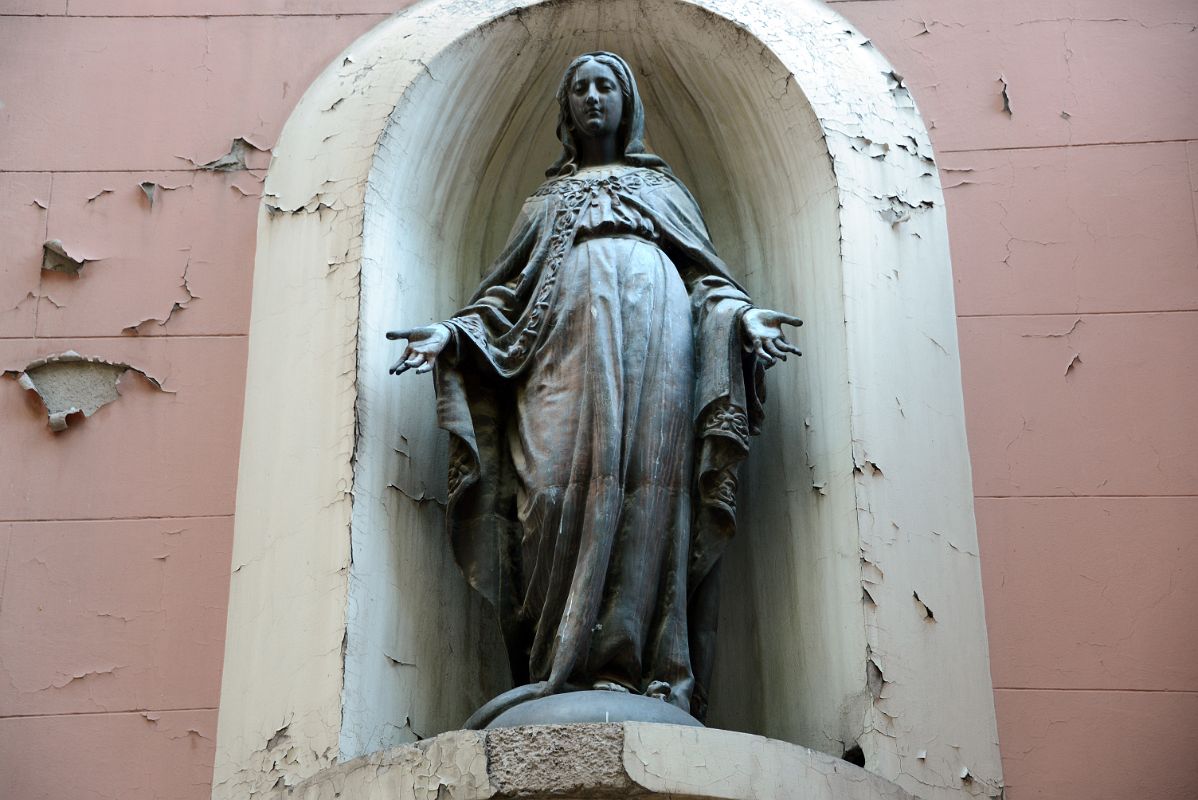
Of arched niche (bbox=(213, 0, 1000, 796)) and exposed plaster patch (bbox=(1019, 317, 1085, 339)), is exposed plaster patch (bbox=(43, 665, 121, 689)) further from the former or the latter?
exposed plaster patch (bbox=(1019, 317, 1085, 339))

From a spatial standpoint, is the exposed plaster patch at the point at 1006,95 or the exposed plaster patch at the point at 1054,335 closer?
the exposed plaster patch at the point at 1054,335

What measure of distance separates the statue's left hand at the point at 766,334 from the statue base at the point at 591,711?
805 millimetres

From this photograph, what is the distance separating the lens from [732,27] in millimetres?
4867

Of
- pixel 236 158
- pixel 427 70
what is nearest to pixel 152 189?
pixel 236 158

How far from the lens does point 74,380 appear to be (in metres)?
4.56

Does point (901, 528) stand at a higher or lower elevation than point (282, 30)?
lower

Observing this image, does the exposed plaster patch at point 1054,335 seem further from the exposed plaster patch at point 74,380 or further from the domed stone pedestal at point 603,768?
the exposed plaster patch at point 74,380

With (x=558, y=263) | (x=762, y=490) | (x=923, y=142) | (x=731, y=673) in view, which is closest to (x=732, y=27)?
(x=923, y=142)

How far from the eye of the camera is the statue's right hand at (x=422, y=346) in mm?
4129

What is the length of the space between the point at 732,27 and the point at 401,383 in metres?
1.24

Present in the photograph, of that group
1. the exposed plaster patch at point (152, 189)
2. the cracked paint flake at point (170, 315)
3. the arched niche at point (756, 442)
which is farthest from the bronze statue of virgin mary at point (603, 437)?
the exposed plaster patch at point (152, 189)

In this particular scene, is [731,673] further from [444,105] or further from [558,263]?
[444,105]

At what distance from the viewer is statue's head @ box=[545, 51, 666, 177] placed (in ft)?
15.2

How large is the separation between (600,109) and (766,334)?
79 centimetres
